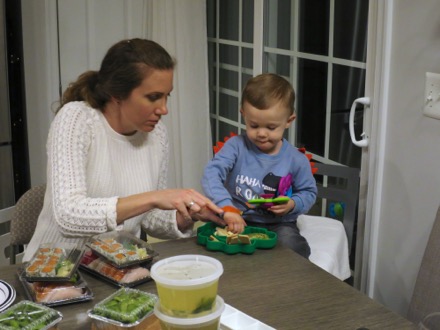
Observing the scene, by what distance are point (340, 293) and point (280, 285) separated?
138mm

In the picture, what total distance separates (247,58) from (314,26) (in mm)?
711

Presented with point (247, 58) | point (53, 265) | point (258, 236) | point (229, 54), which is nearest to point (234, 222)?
point (258, 236)

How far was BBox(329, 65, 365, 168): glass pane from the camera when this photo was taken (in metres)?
2.62

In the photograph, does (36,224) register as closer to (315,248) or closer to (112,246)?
(112,246)

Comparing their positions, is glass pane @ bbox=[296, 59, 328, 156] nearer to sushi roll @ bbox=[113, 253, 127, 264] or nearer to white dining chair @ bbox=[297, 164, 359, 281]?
white dining chair @ bbox=[297, 164, 359, 281]

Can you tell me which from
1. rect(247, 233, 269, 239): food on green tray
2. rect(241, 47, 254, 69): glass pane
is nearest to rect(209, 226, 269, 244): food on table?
rect(247, 233, 269, 239): food on green tray

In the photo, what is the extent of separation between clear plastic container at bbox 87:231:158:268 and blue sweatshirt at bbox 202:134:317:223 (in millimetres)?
517

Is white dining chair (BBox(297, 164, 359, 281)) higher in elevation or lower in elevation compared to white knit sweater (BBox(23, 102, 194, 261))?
lower

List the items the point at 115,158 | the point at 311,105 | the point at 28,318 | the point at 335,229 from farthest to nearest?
the point at 311,105
the point at 335,229
the point at 115,158
the point at 28,318

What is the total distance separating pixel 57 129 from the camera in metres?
1.85

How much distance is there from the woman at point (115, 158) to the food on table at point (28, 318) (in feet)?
1.72

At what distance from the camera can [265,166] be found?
7.13ft

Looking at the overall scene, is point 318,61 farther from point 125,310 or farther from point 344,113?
point 125,310

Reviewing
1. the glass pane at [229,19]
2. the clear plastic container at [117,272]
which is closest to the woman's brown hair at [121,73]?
the clear plastic container at [117,272]
